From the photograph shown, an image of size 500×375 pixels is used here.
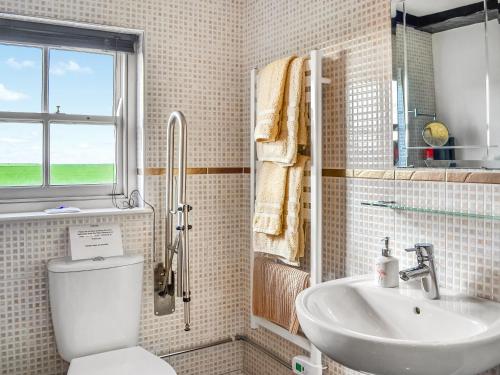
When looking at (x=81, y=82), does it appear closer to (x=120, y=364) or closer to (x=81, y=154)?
(x=81, y=154)

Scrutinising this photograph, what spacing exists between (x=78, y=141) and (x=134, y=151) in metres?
0.26

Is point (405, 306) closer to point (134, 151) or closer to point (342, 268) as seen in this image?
point (342, 268)

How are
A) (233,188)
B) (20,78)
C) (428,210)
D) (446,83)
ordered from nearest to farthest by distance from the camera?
(428,210) < (446,83) < (20,78) < (233,188)

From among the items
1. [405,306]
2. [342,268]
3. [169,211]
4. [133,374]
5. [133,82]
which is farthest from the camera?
[133,82]

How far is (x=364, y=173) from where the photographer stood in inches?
68.3

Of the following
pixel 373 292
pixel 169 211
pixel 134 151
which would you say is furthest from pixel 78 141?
pixel 373 292

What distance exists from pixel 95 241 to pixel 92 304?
0.28 meters

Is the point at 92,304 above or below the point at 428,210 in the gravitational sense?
below

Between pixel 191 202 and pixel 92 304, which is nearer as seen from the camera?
pixel 92 304

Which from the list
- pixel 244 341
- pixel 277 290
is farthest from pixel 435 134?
pixel 244 341

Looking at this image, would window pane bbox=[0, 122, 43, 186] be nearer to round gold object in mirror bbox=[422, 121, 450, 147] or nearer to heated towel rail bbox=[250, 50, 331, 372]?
heated towel rail bbox=[250, 50, 331, 372]

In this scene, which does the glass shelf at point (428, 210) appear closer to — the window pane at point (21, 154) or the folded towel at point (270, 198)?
the folded towel at point (270, 198)

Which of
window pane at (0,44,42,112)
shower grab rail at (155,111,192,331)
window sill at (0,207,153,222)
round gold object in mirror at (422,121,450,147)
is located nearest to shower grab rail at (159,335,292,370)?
shower grab rail at (155,111,192,331)

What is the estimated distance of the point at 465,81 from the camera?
4.66 feet
